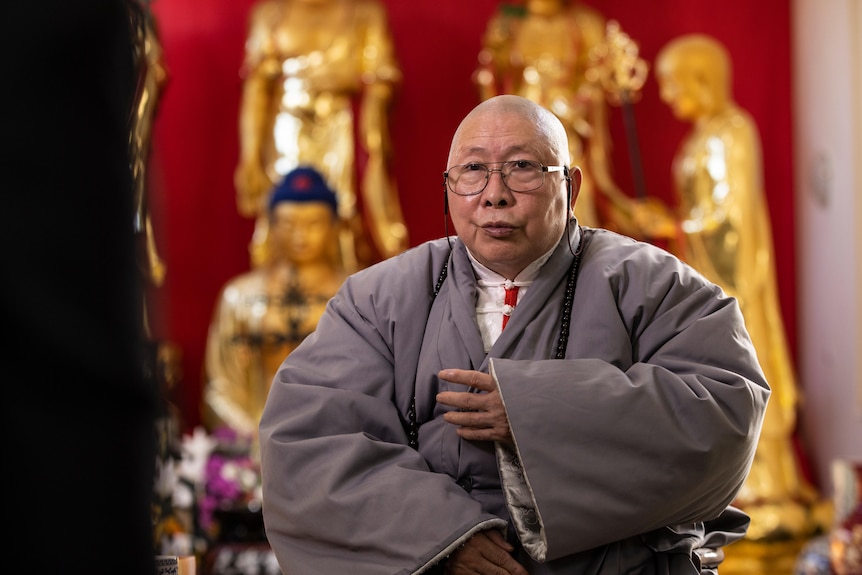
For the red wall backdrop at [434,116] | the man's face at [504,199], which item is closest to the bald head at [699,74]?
the red wall backdrop at [434,116]

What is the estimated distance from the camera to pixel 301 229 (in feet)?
17.1

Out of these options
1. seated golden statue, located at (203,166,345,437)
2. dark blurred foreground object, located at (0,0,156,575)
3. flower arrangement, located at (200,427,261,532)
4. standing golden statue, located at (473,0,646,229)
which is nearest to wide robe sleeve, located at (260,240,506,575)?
dark blurred foreground object, located at (0,0,156,575)

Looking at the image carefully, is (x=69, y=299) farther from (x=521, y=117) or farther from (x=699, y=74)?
(x=699, y=74)

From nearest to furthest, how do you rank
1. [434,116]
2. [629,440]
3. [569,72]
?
1. [629,440]
2. [569,72]
3. [434,116]

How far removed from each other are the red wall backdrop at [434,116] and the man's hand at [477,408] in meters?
4.13

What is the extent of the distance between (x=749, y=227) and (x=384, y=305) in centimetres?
341

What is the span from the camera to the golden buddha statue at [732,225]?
5.12 m

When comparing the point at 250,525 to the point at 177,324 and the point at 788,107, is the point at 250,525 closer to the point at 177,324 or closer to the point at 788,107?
the point at 177,324

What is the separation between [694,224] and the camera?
204 inches

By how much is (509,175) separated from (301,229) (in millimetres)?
3245

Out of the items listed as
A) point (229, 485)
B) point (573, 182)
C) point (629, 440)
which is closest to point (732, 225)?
point (229, 485)

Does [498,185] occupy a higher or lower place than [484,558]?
higher

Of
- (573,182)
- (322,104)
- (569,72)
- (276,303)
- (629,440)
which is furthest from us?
(322,104)

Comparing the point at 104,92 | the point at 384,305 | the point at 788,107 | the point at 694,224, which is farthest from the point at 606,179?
the point at 104,92
